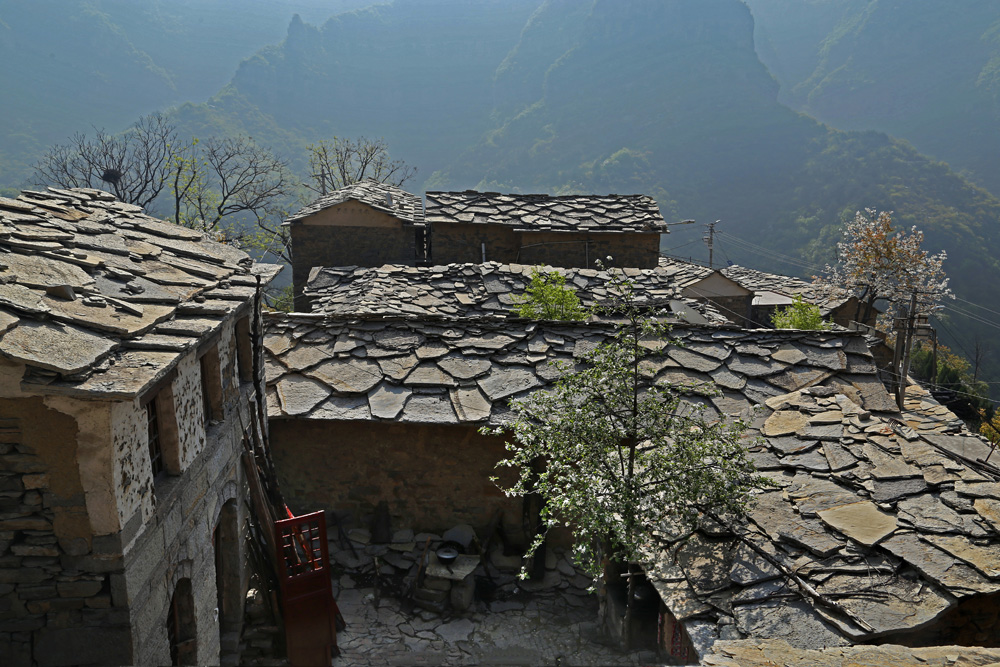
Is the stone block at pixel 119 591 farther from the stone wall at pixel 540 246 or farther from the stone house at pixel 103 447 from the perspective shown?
the stone wall at pixel 540 246

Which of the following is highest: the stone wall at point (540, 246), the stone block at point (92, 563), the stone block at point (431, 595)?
the stone wall at point (540, 246)

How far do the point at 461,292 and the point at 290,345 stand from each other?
5249 millimetres

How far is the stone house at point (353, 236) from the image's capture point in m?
20.1

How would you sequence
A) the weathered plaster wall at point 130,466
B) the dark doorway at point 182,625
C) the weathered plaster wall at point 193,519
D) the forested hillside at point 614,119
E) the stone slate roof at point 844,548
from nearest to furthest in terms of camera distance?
the weathered plaster wall at point 130,466 < the weathered plaster wall at point 193,519 < the stone slate roof at point 844,548 < the dark doorway at point 182,625 < the forested hillside at point 614,119

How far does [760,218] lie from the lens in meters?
65.3

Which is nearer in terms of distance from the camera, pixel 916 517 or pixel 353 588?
pixel 916 517

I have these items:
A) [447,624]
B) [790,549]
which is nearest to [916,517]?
[790,549]

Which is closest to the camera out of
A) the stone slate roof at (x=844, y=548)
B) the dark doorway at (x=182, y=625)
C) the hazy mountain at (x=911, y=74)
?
the stone slate roof at (x=844, y=548)

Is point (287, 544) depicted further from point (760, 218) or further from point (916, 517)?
point (760, 218)

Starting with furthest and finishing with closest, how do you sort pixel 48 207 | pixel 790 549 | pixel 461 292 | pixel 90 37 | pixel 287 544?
pixel 90 37
pixel 461 292
pixel 287 544
pixel 48 207
pixel 790 549

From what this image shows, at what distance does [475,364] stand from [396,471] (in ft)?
5.91

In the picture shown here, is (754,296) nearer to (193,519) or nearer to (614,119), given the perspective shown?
(193,519)

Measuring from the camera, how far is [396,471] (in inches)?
339

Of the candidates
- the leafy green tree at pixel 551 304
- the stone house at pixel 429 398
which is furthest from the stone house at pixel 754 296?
the stone house at pixel 429 398
